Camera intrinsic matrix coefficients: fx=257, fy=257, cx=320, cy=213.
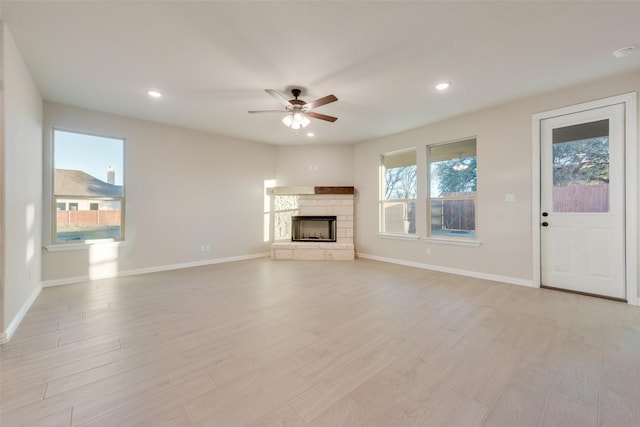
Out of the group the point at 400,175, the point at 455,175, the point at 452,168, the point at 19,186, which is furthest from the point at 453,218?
the point at 19,186

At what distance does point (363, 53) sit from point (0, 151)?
3.29m

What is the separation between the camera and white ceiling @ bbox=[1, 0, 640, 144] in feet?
6.65

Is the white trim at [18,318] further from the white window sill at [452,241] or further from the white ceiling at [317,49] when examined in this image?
the white window sill at [452,241]

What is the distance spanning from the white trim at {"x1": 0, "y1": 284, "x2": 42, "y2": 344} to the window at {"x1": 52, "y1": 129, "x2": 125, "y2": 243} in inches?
38.0

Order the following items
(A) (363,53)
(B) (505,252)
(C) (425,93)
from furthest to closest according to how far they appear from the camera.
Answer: (B) (505,252), (C) (425,93), (A) (363,53)

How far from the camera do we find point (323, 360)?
1.86 meters

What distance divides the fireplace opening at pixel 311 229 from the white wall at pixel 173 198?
0.76 metres

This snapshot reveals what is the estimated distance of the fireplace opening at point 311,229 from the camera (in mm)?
6047

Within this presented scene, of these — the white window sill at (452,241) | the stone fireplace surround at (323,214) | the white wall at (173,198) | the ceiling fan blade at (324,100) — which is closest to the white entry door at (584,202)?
the white window sill at (452,241)

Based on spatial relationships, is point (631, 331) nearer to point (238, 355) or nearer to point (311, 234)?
point (238, 355)

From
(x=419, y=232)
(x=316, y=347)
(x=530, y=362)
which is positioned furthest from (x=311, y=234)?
(x=530, y=362)

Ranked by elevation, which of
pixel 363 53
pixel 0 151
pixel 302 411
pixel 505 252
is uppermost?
pixel 363 53

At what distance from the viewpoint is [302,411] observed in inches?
54.4

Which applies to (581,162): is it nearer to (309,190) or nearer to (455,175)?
(455,175)
